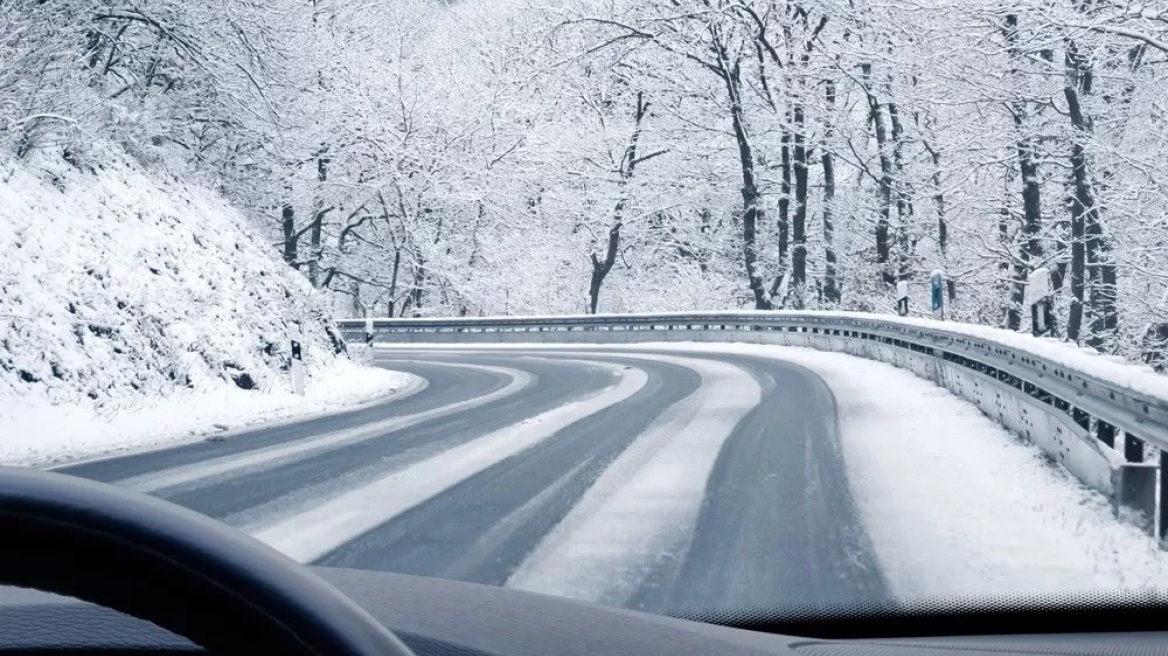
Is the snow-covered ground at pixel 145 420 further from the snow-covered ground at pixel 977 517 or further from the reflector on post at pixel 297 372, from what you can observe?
the snow-covered ground at pixel 977 517

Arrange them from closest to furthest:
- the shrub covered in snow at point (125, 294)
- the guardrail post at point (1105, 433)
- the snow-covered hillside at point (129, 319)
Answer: the guardrail post at point (1105, 433) < the snow-covered hillside at point (129, 319) < the shrub covered in snow at point (125, 294)

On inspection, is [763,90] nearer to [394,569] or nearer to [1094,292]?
[1094,292]

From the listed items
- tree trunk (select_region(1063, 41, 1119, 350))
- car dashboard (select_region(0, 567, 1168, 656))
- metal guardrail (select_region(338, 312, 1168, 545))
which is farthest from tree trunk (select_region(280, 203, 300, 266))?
car dashboard (select_region(0, 567, 1168, 656))

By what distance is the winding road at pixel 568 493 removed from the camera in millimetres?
5473

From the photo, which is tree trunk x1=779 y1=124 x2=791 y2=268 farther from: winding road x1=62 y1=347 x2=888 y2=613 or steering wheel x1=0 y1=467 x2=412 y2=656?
steering wheel x1=0 y1=467 x2=412 y2=656

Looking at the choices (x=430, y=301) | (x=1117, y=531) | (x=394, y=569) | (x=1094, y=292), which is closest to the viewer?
(x=394, y=569)

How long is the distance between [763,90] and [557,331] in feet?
34.8

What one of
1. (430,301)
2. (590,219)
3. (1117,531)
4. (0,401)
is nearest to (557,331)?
(590,219)

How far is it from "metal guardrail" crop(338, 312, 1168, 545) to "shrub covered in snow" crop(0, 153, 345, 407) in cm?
1026

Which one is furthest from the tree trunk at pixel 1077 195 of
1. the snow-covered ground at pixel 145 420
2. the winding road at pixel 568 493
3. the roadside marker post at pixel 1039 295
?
the snow-covered ground at pixel 145 420

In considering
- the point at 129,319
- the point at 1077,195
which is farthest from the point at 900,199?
the point at 129,319

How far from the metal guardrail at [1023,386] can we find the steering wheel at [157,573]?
5.63 meters

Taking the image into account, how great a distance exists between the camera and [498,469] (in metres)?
8.89

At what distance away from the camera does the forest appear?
69.0 ft
